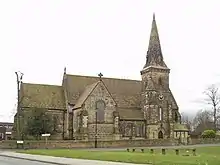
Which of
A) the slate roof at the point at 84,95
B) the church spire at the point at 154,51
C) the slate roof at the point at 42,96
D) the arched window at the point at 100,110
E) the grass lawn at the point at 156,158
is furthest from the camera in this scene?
the church spire at the point at 154,51

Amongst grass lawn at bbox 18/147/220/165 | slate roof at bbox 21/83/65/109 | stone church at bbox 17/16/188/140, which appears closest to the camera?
grass lawn at bbox 18/147/220/165

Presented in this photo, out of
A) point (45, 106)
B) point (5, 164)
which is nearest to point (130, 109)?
point (45, 106)

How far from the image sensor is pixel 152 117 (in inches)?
3002

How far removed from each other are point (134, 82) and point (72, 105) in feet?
56.6

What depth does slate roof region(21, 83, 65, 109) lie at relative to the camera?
2913 inches

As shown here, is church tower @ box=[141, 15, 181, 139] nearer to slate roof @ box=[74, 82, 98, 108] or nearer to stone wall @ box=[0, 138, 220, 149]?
slate roof @ box=[74, 82, 98, 108]

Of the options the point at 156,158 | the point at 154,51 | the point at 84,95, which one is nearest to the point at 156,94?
the point at 154,51

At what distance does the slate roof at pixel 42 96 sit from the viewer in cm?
7400

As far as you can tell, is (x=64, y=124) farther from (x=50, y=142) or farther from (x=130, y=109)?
(x=50, y=142)

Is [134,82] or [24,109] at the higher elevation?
[134,82]

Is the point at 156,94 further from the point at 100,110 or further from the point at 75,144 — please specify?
the point at 75,144

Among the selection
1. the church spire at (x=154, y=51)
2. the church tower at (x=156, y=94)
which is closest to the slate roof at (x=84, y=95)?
the church tower at (x=156, y=94)

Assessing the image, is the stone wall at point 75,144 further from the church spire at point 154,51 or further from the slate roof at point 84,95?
the church spire at point 154,51

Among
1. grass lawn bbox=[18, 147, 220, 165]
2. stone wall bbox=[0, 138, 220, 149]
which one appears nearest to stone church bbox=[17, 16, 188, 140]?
stone wall bbox=[0, 138, 220, 149]
